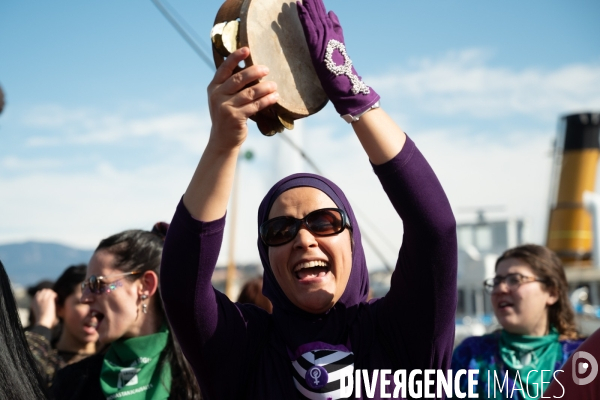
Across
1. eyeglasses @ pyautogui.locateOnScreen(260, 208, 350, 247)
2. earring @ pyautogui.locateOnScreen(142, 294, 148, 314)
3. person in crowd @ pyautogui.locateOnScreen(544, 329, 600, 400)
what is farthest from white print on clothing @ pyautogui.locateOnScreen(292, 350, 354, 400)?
earring @ pyautogui.locateOnScreen(142, 294, 148, 314)

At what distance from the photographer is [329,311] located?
7.24 ft

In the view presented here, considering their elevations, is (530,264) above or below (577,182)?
below

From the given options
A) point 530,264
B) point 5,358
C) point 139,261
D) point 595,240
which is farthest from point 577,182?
point 5,358

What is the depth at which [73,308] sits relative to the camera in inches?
181

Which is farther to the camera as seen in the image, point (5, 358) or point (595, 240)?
point (595, 240)

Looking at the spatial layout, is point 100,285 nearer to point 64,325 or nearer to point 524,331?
point 64,325

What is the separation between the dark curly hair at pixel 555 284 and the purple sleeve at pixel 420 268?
2.32 m

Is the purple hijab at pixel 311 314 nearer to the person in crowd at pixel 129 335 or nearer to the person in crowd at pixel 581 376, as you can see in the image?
the person in crowd at pixel 581 376

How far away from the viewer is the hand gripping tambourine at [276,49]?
6.42 ft

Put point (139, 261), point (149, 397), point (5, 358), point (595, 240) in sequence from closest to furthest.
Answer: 1. point (5, 358)
2. point (149, 397)
3. point (139, 261)
4. point (595, 240)

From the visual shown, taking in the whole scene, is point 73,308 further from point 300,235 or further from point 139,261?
point 300,235

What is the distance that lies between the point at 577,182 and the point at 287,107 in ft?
70.5

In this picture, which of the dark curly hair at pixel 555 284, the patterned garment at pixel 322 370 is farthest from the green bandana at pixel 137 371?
the dark curly hair at pixel 555 284

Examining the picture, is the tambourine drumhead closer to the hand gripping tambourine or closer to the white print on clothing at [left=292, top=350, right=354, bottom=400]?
the hand gripping tambourine
